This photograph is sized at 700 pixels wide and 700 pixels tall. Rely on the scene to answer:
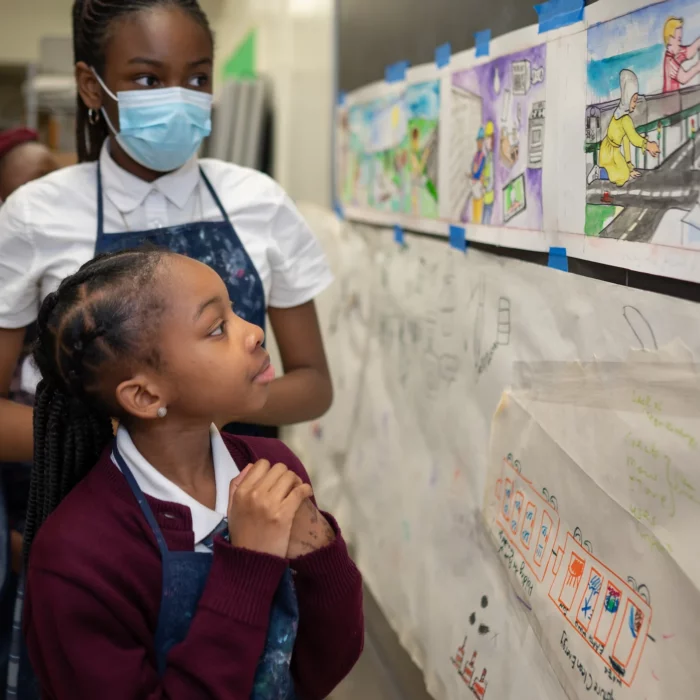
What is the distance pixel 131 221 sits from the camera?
4.09 feet

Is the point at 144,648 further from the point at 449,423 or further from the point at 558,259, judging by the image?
the point at 449,423

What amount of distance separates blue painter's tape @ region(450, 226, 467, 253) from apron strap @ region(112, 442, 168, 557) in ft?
2.76

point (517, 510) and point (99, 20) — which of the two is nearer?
point (99, 20)

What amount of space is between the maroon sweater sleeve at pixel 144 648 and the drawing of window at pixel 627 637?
43 centimetres

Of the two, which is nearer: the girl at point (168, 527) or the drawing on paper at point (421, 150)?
the girl at point (168, 527)

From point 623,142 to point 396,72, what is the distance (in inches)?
40.1

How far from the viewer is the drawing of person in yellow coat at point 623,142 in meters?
0.98

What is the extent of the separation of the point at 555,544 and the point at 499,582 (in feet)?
0.78

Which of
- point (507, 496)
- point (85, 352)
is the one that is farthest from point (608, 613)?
point (85, 352)

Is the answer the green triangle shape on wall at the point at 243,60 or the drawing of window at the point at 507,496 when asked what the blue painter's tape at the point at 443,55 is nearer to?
the drawing of window at the point at 507,496

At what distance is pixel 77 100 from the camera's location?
134cm

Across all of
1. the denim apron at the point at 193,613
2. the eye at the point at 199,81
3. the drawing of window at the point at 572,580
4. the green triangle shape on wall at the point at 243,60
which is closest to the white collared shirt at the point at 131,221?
the eye at the point at 199,81

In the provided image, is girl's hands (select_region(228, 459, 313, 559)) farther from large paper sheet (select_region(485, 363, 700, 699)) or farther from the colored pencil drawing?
the colored pencil drawing

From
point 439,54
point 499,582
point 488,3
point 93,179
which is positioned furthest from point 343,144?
point 499,582
